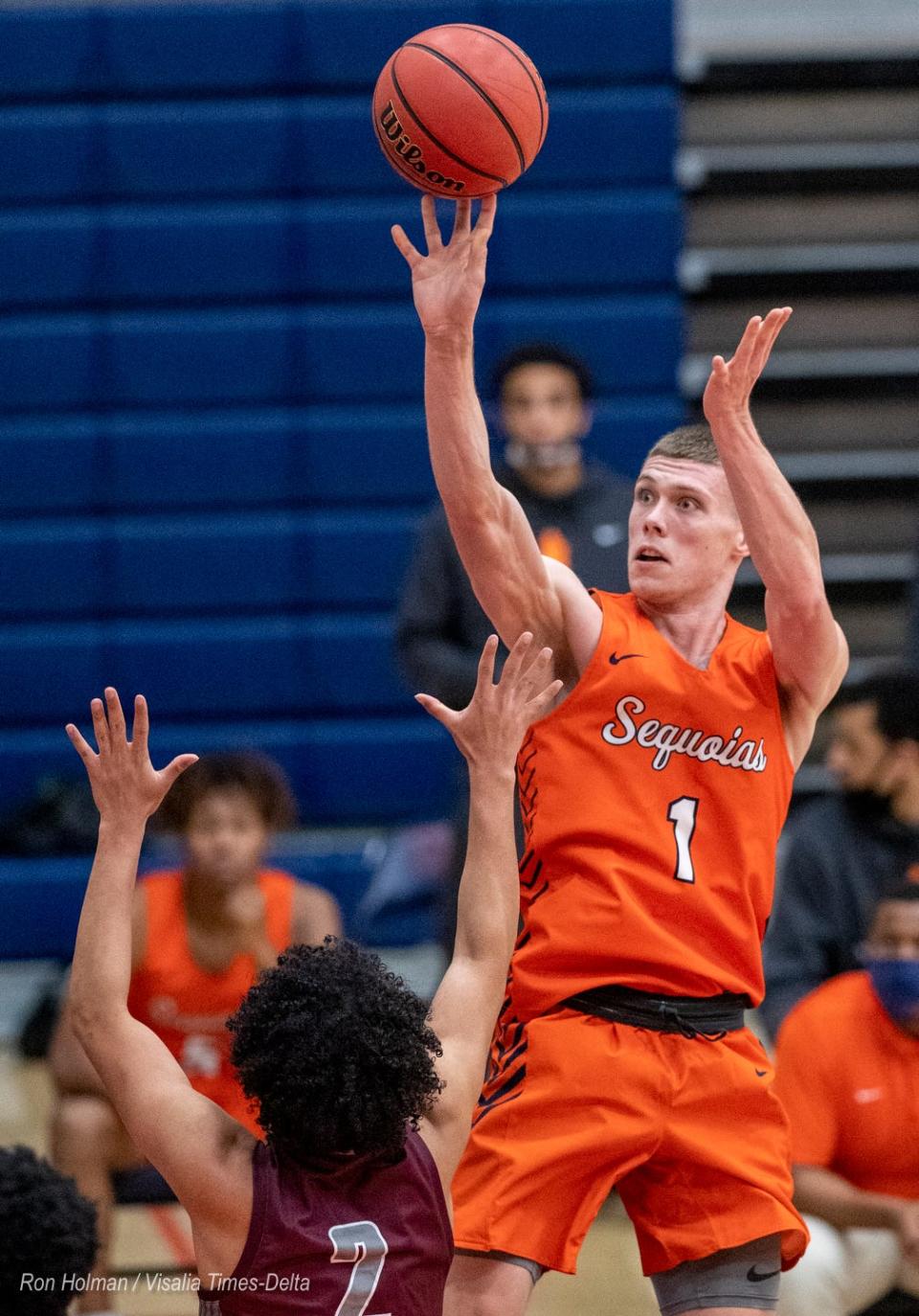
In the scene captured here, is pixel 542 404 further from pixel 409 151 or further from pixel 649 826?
pixel 649 826

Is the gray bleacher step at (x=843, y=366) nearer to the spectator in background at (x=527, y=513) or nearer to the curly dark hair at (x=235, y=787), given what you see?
the spectator in background at (x=527, y=513)

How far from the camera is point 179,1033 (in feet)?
15.4

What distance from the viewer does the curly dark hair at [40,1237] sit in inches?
102

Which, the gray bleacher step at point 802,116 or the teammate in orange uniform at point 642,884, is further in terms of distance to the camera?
the gray bleacher step at point 802,116

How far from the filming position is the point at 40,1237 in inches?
105

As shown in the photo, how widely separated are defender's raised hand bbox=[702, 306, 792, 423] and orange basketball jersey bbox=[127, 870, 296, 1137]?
7.59 ft

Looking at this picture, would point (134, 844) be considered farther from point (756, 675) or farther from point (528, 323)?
point (528, 323)

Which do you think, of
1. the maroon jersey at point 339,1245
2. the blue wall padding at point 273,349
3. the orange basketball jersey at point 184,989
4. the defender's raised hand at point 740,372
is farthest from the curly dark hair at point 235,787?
the blue wall padding at point 273,349

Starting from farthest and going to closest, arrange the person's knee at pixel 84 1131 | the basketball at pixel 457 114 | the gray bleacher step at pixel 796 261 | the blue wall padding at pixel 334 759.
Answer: the gray bleacher step at pixel 796 261, the blue wall padding at pixel 334 759, the person's knee at pixel 84 1131, the basketball at pixel 457 114

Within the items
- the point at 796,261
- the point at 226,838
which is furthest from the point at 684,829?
the point at 796,261

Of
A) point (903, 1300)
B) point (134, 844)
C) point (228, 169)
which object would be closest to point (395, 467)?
point (228, 169)

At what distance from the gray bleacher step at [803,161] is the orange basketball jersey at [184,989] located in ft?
13.6

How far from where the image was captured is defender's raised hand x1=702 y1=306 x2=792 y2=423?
290 centimetres

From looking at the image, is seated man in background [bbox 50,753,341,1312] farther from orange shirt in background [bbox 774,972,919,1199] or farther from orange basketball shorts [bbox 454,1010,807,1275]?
orange basketball shorts [bbox 454,1010,807,1275]
